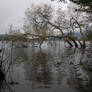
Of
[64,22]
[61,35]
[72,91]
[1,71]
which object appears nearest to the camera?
[72,91]

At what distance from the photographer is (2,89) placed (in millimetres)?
7262

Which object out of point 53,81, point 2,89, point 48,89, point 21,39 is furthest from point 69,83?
point 21,39

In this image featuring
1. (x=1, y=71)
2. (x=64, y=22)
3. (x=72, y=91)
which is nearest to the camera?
(x=72, y=91)

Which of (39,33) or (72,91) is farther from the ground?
(39,33)

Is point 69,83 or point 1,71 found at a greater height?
point 1,71

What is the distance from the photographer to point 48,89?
279 inches

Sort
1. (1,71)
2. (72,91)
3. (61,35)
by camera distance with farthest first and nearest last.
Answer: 1. (61,35)
2. (1,71)
3. (72,91)

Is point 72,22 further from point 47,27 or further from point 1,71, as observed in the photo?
point 1,71

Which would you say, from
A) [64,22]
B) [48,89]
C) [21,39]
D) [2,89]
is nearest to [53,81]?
[48,89]

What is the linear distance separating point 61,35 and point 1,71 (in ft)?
106

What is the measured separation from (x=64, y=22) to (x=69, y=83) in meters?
29.8

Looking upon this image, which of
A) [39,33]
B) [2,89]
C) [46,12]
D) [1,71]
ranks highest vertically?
[46,12]

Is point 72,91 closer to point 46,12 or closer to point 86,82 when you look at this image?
point 86,82

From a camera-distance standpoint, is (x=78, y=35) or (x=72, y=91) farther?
(x=78, y=35)
